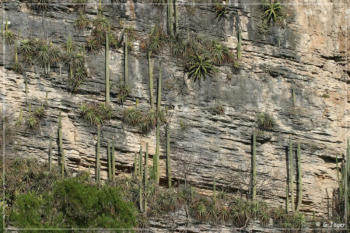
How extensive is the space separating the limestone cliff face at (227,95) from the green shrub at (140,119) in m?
0.17

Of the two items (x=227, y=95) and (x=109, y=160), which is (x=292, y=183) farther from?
(x=109, y=160)

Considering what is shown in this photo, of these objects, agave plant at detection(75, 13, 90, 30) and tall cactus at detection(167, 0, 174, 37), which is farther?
tall cactus at detection(167, 0, 174, 37)

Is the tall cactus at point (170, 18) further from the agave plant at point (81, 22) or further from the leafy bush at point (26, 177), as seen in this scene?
the leafy bush at point (26, 177)

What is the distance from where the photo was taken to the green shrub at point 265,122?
22.2m

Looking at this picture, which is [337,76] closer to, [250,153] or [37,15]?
[250,153]

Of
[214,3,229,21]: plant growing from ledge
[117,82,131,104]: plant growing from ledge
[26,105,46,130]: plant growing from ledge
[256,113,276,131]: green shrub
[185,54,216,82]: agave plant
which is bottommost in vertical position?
[256,113,276,131]: green shrub

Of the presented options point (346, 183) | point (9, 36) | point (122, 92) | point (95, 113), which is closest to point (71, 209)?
point (95, 113)

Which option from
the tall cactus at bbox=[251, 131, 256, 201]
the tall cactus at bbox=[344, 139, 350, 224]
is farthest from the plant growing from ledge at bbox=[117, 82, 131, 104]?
the tall cactus at bbox=[344, 139, 350, 224]

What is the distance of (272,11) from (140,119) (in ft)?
17.9

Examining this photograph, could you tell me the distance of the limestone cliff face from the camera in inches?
825

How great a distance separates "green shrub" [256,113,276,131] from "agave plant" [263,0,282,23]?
314 centimetres

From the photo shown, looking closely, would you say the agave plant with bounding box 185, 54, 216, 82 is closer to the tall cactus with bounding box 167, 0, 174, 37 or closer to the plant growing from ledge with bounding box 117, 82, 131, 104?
the tall cactus with bounding box 167, 0, 174, 37

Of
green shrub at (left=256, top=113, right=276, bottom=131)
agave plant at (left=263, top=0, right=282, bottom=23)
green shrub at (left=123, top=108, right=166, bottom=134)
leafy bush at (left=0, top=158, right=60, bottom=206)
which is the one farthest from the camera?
agave plant at (left=263, top=0, right=282, bottom=23)

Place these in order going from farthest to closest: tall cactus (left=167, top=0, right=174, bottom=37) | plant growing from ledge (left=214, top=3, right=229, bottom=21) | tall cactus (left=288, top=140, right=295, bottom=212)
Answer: plant growing from ledge (left=214, top=3, right=229, bottom=21), tall cactus (left=167, top=0, right=174, bottom=37), tall cactus (left=288, top=140, right=295, bottom=212)
